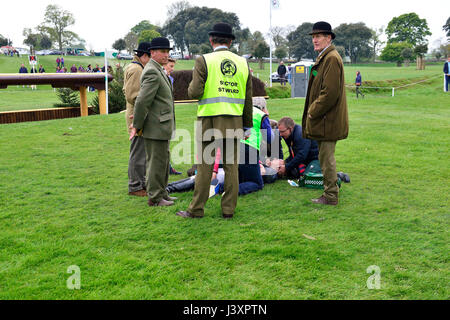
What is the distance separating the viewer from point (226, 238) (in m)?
4.28

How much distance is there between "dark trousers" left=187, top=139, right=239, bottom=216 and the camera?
473cm

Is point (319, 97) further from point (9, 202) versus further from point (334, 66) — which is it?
point (9, 202)

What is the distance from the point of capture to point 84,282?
3336 millimetres

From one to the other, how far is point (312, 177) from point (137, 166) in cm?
262

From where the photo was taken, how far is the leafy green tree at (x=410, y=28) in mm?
90562

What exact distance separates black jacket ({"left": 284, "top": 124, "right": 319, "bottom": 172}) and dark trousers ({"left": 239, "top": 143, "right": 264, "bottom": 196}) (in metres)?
0.69

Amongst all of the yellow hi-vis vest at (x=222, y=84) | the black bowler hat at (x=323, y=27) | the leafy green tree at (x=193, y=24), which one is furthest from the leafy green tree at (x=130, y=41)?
the yellow hi-vis vest at (x=222, y=84)

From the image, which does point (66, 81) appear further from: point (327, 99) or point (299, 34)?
point (299, 34)

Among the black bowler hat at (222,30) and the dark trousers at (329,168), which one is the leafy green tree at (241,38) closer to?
the dark trousers at (329,168)

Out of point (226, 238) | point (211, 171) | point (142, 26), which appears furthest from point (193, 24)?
point (226, 238)

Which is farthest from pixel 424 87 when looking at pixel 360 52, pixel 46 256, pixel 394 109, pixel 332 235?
pixel 360 52

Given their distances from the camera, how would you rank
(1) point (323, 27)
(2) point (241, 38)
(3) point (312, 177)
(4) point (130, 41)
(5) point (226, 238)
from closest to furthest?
1. (5) point (226, 238)
2. (1) point (323, 27)
3. (3) point (312, 177)
4. (4) point (130, 41)
5. (2) point (241, 38)

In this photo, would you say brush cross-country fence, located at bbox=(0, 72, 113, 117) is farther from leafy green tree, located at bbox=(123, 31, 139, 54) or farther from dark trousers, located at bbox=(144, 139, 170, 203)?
leafy green tree, located at bbox=(123, 31, 139, 54)

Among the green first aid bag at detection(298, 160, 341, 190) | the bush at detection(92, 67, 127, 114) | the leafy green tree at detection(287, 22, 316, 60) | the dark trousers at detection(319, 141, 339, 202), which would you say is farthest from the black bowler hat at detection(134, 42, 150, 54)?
the leafy green tree at detection(287, 22, 316, 60)
